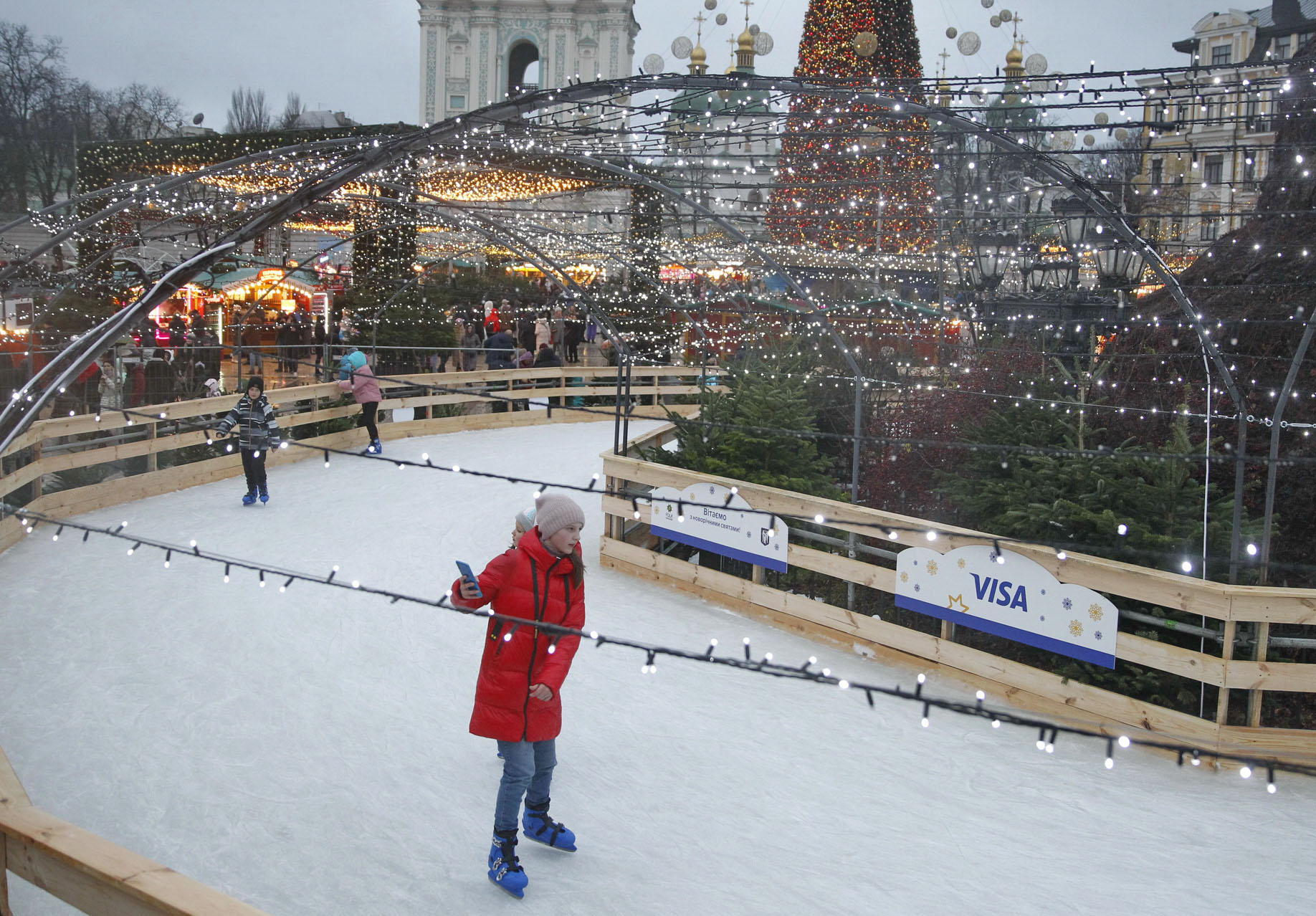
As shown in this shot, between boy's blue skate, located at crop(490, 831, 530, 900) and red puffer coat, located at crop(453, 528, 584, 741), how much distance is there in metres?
0.44

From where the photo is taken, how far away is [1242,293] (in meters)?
10.8

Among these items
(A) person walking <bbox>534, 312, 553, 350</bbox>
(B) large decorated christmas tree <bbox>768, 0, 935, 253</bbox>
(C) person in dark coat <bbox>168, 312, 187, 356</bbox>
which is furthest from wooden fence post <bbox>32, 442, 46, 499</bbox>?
(A) person walking <bbox>534, 312, 553, 350</bbox>

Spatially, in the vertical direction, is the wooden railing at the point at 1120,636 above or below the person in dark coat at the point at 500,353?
below

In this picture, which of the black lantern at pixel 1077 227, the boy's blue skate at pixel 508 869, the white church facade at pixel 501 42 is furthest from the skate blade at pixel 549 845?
the white church facade at pixel 501 42

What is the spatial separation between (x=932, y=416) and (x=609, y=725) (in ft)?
17.6

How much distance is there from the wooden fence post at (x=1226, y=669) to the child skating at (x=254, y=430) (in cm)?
860

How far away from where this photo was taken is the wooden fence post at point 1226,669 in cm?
577

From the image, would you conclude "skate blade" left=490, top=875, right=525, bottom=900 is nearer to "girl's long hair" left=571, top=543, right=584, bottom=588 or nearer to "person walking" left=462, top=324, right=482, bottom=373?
"girl's long hair" left=571, top=543, right=584, bottom=588

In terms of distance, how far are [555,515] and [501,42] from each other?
64.6 meters

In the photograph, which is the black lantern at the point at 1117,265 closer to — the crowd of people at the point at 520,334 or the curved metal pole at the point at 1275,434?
the curved metal pole at the point at 1275,434

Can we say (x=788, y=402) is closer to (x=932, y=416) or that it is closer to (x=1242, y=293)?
(x=932, y=416)

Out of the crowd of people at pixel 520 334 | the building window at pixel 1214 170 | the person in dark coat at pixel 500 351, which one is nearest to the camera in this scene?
the person in dark coat at pixel 500 351

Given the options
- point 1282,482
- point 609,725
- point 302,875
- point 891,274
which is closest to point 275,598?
point 609,725

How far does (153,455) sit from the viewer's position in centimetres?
1142
